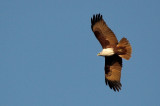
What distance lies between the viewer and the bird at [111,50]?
38.2ft

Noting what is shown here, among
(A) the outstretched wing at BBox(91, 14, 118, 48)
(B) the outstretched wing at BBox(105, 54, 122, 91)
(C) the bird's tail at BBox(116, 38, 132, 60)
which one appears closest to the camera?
(C) the bird's tail at BBox(116, 38, 132, 60)

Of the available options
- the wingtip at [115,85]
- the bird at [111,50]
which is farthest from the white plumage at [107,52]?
the wingtip at [115,85]

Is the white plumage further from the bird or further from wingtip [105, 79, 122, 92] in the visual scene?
wingtip [105, 79, 122, 92]

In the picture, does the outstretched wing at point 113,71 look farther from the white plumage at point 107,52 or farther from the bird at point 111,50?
the white plumage at point 107,52

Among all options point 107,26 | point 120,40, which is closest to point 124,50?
point 120,40

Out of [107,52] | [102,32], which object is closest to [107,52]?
[107,52]

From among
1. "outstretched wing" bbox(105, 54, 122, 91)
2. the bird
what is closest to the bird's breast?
the bird

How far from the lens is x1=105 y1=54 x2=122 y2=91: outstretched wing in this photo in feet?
41.3

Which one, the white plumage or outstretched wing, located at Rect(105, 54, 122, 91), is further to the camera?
outstretched wing, located at Rect(105, 54, 122, 91)

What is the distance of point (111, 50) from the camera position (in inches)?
477

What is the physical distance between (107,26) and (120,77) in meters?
2.14

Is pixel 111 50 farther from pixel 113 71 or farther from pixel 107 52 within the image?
pixel 113 71

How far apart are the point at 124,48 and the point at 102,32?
1.16 meters

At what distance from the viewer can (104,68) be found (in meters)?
13.0
